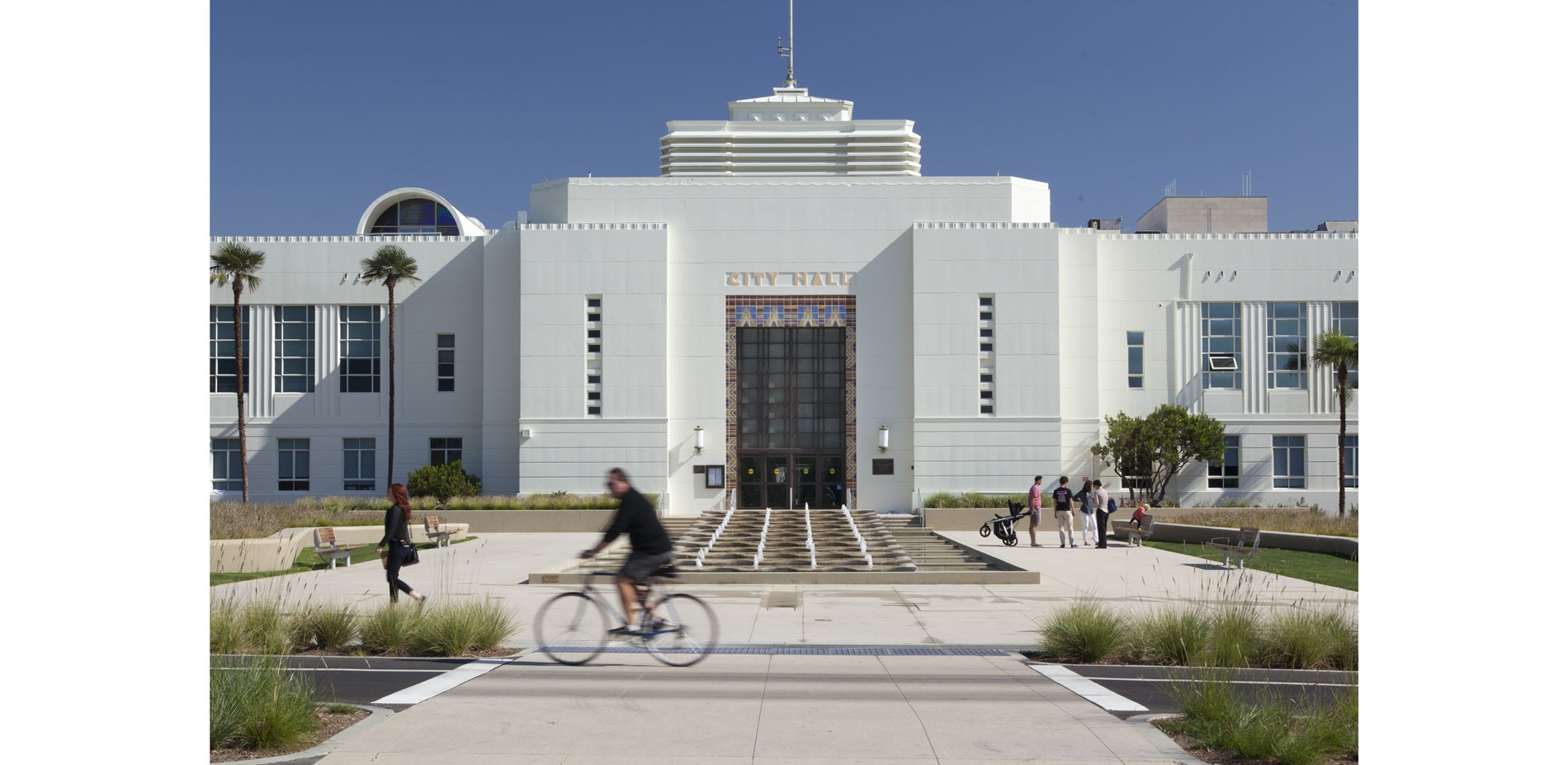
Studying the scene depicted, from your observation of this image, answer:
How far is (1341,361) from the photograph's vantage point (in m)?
39.1

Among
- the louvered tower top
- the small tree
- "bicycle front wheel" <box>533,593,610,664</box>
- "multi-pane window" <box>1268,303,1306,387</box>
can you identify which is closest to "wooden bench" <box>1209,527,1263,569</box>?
"bicycle front wheel" <box>533,593,610,664</box>

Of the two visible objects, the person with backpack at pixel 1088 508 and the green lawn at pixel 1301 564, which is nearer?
the green lawn at pixel 1301 564

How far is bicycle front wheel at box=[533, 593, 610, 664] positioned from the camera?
1114 centimetres

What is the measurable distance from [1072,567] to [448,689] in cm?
1612

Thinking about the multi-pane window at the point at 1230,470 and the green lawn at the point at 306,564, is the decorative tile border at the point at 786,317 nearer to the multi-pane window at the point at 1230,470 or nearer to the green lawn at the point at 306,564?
the green lawn at the point at 306,564

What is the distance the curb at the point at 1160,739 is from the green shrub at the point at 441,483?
33.1 metres

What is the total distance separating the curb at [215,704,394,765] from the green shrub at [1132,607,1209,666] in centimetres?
715

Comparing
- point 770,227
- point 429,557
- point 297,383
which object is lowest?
point 429,557

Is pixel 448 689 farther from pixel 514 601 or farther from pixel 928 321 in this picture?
pixel 928 321

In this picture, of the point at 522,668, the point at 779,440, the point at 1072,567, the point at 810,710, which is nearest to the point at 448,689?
the point at 522,668

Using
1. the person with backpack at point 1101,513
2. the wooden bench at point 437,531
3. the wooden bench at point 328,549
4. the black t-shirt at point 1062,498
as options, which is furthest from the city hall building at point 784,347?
the wooden bench at point 328,549

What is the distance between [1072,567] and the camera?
909 inches

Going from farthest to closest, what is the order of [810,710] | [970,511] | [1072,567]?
[970,511], [1072,567], [810,710]

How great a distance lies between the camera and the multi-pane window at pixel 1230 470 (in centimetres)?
4091
